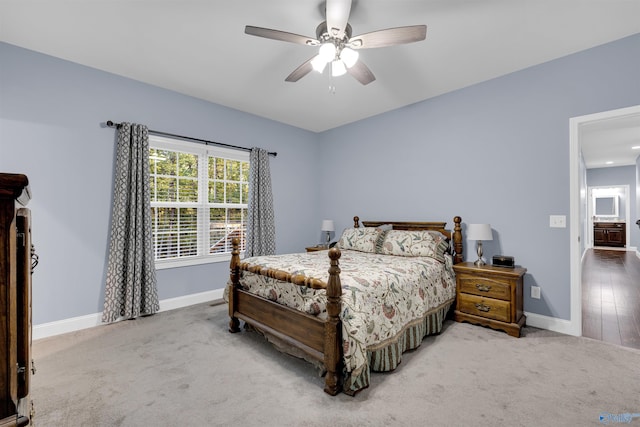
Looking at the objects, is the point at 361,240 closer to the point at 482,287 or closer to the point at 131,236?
the point at 482,287

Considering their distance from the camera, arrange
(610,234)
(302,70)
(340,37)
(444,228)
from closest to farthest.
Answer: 1. (340,37)
2. (302,70)
3. (444,228)
4. (610,234)

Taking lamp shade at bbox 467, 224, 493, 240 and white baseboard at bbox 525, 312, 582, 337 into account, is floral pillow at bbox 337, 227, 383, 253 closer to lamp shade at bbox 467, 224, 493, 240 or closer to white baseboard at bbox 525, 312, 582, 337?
lamp shade at bbox 467, 224, 493, 240

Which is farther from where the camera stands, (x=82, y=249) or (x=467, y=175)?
(x=467, y=175)

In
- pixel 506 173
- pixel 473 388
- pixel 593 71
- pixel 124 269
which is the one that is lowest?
pixel 473 388

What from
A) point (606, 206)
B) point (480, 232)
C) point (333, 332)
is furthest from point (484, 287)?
point (606, 206)

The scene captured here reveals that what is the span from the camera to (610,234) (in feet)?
30.9

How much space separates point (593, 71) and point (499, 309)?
2447 millimetres

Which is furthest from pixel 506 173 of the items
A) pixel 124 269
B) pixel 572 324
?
pixel 124 269

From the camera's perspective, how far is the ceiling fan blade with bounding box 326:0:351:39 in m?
1.98

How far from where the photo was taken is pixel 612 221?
32.2 ft

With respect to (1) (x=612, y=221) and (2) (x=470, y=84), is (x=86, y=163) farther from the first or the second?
(1) (x=612, y=221)

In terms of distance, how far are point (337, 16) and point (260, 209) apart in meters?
2.96

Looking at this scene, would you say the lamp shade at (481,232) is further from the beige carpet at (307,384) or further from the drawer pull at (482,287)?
the beige carpet at (307,384)

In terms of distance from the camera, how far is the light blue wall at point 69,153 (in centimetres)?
281
